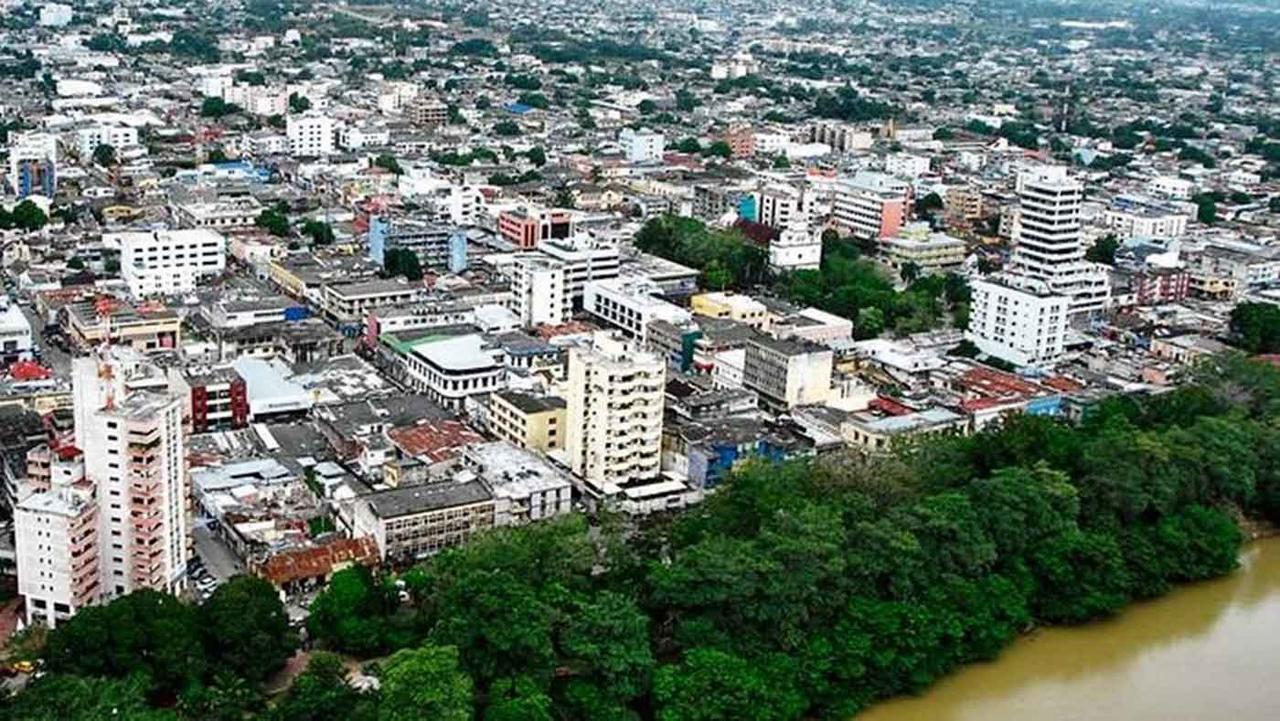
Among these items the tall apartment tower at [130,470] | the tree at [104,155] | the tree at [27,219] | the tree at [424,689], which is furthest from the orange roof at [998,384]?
the tree at [104,155]

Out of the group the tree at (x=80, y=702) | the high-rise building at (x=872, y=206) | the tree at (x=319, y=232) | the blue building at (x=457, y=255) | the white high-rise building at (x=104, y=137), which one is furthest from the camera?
the white high-rise building at (x=104, y=137)

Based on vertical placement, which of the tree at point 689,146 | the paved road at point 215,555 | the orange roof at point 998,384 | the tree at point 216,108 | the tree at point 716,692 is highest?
Result: the tree at point 216,108

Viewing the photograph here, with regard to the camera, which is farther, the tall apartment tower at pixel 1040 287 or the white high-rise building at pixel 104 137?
the white high-rise building at pixel 104 137

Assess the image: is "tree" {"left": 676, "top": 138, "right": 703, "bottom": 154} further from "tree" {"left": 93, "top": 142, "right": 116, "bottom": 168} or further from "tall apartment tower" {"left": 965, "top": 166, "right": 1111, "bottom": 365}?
"tall apartment tower" {"left": 965, "top": 166, "right": 1111, "bottom": 365}

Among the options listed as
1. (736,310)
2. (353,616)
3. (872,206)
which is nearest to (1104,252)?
(872,206)

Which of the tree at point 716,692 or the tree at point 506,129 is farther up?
the tree at point 506,129

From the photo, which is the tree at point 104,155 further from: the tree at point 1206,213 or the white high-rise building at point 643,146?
the tree at point 1206,213

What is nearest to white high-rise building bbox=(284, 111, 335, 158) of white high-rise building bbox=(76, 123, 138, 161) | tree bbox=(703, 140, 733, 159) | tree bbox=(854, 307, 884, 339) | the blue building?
white high-rise building bbox=(76, 123, 138, 161)
